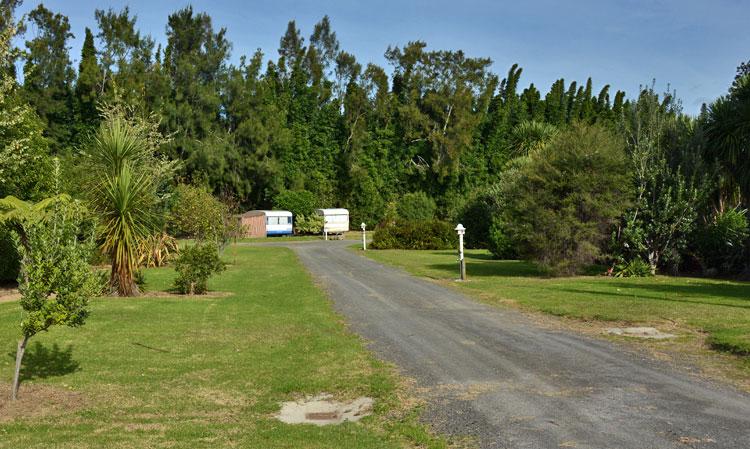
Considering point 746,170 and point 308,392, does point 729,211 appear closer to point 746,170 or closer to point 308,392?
point 746,170

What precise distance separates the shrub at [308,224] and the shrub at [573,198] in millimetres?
40289

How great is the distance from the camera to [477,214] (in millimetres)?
47094

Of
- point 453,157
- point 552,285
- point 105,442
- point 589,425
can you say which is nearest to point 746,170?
point 552,285

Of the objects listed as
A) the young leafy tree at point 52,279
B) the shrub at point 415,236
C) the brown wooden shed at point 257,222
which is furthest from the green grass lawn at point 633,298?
the brown wooden shed at point 257,222

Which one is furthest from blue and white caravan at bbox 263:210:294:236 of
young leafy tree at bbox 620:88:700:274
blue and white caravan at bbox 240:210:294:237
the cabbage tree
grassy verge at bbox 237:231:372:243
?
the cabbage tree

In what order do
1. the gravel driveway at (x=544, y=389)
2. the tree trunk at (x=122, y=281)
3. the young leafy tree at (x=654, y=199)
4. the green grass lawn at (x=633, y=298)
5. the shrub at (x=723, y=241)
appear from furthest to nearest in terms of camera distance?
the young leafy tree at (x=654, y=199)
the shrub at (x=723, y=241)
the tree trunk at (x=122, y=281)
the green grass lawn at (x=633, y=298)
the gravel driveway at (x=544, y=389)

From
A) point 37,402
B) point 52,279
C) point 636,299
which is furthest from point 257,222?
point 52,279

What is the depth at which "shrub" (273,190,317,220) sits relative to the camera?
64.5 metres

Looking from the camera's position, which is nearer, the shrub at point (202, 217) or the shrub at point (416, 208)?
the shrub at point (202, 217)

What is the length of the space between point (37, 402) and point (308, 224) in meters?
56.1

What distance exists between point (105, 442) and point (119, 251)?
12.4 metres

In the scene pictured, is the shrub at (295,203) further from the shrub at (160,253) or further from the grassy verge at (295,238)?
the shrub at (160,253)

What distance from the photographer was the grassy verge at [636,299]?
1273cm

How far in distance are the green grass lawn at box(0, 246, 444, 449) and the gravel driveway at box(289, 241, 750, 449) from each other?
0.68 m
